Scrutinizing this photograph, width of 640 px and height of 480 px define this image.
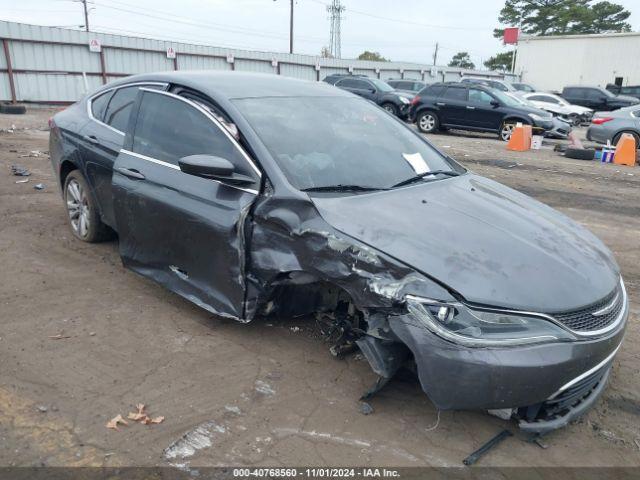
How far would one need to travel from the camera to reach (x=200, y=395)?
3070 millimetres

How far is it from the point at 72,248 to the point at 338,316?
317cm

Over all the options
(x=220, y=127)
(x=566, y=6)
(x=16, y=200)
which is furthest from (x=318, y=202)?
(x=566, y=6)

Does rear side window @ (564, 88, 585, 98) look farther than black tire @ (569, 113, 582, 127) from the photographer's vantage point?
Yes

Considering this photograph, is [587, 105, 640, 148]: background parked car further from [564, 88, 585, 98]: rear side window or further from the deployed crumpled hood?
[564, 88, 585, 98]: rear side window

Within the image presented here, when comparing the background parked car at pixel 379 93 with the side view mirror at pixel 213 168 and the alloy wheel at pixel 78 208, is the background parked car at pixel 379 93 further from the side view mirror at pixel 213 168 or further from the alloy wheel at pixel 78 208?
the side view mirror at pixel 213 168

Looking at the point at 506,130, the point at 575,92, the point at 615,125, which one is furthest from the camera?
the point at 575,92

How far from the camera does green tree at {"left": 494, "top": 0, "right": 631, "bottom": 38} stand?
54.8 m

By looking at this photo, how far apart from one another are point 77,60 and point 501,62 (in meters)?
54.4

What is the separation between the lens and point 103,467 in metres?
2.51

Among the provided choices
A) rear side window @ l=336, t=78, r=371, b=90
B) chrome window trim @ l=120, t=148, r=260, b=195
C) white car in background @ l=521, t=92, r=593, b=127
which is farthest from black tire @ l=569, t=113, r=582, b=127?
chrome window trim @ l=120, t=148, r=260, b=195

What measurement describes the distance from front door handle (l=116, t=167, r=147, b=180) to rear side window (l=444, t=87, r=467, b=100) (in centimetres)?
1479

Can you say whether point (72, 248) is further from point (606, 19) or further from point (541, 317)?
point (606, 19)

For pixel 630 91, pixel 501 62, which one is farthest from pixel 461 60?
pixel 630 91

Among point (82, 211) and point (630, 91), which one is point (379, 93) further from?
point (82, 211)
